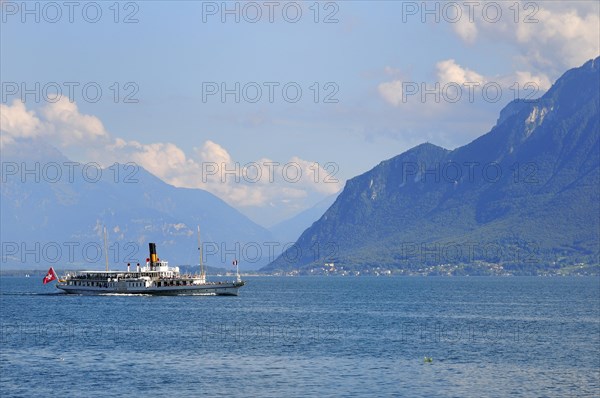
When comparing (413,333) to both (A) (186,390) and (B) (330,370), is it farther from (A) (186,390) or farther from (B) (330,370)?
(A) (186,390)

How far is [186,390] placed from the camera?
3393 inches

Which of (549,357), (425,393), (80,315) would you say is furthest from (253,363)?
(80,315)

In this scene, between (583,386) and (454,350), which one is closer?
(583,386)

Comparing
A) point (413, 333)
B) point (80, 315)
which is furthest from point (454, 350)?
point (80, 315)

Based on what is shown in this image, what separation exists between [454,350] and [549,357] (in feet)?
37.4

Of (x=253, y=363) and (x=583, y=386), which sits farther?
(x=253, y=363)

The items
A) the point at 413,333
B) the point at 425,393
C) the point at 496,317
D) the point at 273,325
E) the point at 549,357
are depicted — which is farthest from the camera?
the point at 496,317

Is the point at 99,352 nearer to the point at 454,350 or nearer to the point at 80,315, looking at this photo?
the point at 454,350

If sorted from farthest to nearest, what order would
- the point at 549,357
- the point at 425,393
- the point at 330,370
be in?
the point at 549,357
the point at 330,370
the point at 425,393

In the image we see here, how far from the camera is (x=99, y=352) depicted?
114 meters

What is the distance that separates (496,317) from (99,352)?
84.9 m

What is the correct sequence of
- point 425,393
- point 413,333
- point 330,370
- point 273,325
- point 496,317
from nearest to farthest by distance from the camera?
point 425,393 → point 330,370 → point 413,333 → point 273,325 → point 496,317

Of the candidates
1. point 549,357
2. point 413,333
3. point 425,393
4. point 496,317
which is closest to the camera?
point 425,393

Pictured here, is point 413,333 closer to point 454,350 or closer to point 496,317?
point 454,350
